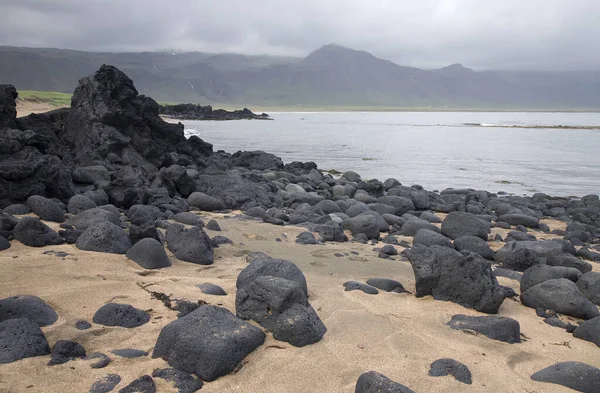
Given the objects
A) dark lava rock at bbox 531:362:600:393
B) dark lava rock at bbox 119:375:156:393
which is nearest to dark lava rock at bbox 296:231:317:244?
dark lava rock at bbox 531:362:600:393

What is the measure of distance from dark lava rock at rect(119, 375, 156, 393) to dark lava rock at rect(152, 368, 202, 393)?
0.11 m

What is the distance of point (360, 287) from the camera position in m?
5.48

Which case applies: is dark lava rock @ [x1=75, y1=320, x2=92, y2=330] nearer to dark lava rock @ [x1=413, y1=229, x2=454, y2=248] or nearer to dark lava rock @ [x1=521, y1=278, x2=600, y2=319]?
dark lava rock @ [x1=521, y1=278, x2=600, y2=319]

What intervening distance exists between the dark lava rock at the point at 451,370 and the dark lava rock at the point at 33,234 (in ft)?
14.8

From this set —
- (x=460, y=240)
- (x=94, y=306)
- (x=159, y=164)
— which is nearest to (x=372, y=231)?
(x=460, y=240)

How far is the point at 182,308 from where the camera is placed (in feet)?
14.8

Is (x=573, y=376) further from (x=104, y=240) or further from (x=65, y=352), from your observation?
(x=104, y=240)

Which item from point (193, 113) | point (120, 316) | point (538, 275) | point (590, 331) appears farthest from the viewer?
point (193, 113)

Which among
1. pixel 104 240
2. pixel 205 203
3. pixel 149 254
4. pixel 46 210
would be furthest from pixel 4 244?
pixel 205 203

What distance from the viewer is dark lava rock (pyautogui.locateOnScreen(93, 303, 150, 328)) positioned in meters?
4.16

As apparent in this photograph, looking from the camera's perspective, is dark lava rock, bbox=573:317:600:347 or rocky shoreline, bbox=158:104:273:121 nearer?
dark lava rock, bbox=573:317:600:347

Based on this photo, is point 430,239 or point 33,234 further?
point 430,239

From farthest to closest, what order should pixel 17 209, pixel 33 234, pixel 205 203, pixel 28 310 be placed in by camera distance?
pixel 205 203 < pixel 17 209 < pixel 33 234 < pixel 28 310

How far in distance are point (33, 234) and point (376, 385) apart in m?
4.52
